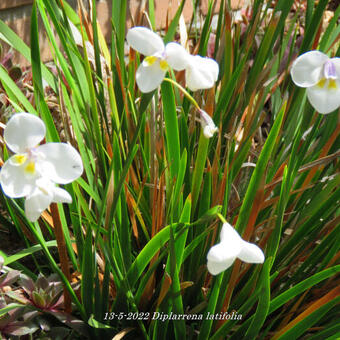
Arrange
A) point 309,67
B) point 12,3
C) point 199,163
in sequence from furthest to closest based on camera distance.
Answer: point 12,3
point 199,163
point 309,67

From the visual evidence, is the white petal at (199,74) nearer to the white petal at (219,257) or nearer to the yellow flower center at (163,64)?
the yellow flower center at (163,64)

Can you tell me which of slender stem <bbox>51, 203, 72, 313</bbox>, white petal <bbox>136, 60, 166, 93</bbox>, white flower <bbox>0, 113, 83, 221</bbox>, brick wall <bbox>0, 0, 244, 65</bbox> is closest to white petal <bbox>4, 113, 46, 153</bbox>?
A: white flower <bbox>0, 113, 83, 221</bbox>

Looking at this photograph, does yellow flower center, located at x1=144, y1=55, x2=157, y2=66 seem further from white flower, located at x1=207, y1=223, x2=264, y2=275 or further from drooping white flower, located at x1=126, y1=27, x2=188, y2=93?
white flower, located at x1=207, y1=223, x2=264, y2=275

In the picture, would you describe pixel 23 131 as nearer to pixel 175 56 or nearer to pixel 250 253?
pixel 175 56

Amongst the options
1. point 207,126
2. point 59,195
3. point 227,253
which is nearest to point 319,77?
point 207,126

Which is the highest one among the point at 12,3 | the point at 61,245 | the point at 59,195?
the point at 12,3

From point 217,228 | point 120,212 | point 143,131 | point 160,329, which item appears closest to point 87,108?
point 143,131

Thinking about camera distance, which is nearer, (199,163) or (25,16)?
(199,163)

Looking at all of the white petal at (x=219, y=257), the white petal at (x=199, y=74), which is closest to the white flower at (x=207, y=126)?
the white petal at (x=199, y=74)
